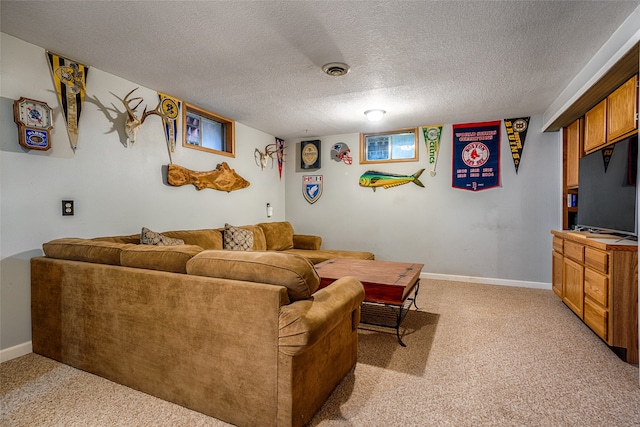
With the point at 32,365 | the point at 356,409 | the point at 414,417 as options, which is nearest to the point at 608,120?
the point at 414,417

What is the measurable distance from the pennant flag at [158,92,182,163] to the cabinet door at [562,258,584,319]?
14.1ft

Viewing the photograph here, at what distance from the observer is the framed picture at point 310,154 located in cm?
563

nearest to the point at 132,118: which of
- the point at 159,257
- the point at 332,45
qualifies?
the point at 159,257

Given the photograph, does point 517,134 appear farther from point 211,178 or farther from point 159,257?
point 159,257

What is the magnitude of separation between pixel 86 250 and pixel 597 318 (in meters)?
3.84

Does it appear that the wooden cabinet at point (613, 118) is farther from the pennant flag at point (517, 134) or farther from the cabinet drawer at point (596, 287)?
the cabinet drawer at point (596, 287)

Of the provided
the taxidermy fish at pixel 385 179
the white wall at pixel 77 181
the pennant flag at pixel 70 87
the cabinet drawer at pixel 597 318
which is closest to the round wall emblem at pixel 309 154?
the taxidermy fish at pixel 385 179

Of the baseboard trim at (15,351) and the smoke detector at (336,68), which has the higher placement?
the smoke detector at (336,68)

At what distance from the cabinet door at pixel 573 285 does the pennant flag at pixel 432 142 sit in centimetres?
215

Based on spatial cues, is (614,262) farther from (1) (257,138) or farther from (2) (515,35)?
(1) (257,138)

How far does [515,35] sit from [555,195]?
280 centimetres

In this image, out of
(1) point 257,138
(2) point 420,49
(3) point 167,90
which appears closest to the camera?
(2) point 420,49

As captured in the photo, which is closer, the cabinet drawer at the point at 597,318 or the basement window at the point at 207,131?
the cabinet drawer at the point at 597,318

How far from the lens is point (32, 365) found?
223 cm
